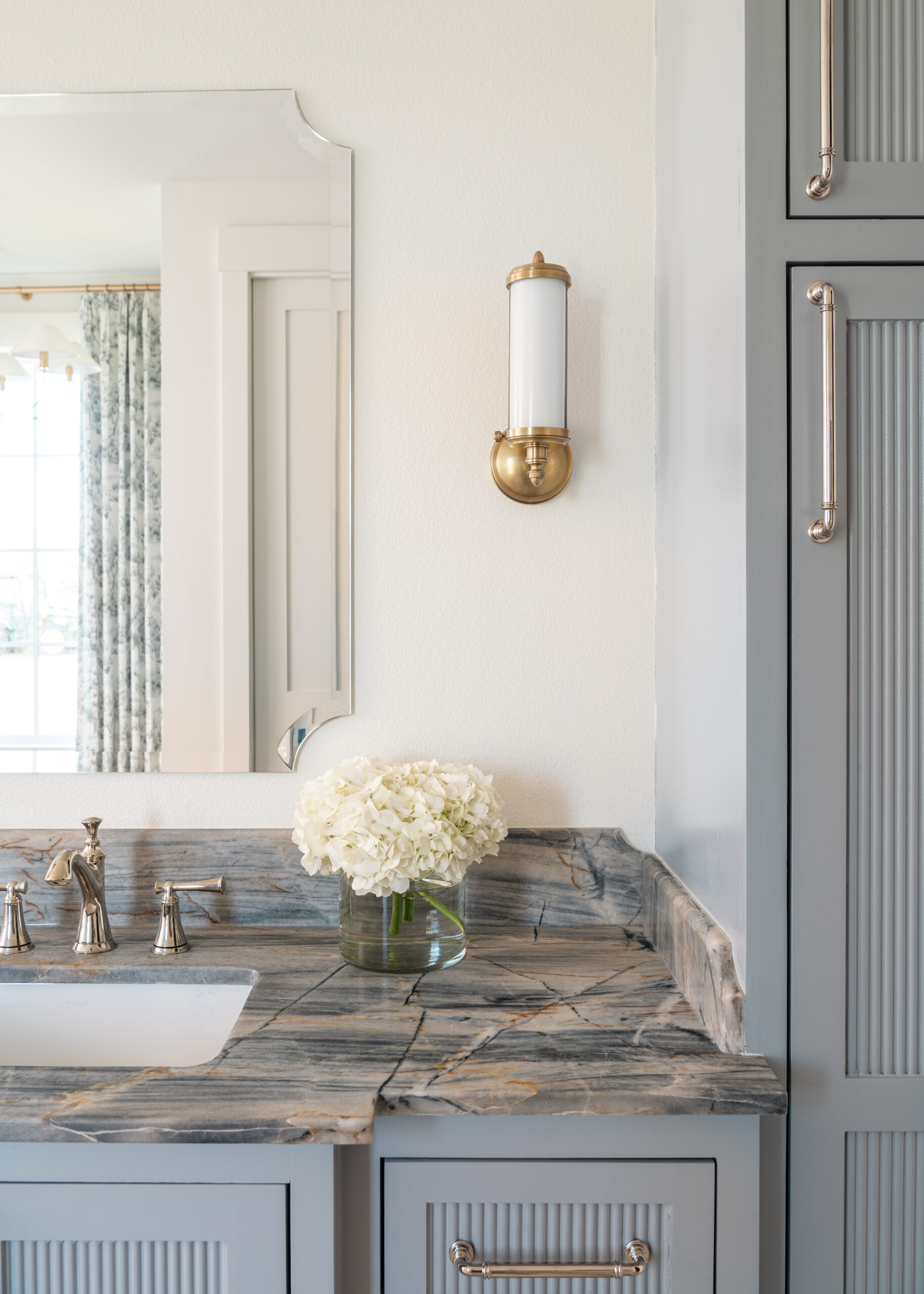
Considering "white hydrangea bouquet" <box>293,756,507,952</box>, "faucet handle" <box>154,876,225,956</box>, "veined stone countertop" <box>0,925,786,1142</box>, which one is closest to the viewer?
"veined stone countertop" <box>0,925,786,1142</box>

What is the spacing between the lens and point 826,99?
89cm

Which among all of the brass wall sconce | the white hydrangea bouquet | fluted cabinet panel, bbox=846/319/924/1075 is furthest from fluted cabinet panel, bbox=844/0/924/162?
the white hydrangea bouquet

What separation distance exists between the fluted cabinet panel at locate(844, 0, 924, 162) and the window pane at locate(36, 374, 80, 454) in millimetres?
1086

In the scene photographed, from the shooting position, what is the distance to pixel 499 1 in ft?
4.33

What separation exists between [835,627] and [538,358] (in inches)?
22.7

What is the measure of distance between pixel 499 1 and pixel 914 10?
66 cm

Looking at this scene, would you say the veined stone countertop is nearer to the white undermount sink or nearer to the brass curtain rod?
the white undermount sink

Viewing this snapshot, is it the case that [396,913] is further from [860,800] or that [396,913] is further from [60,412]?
[60,412]

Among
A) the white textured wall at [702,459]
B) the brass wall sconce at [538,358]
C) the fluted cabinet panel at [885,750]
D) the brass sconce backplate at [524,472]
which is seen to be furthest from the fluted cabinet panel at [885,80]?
the brass sconce backplate at [524,472]

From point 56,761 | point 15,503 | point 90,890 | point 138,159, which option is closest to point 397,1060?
point 90,890

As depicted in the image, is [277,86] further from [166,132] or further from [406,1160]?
[406,1160]

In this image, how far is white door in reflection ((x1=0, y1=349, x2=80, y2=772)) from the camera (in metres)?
1.34

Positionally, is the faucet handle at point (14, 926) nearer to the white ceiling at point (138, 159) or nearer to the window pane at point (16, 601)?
the window pane at point (16, 601)

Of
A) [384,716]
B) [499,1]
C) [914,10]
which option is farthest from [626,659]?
[499,1]
